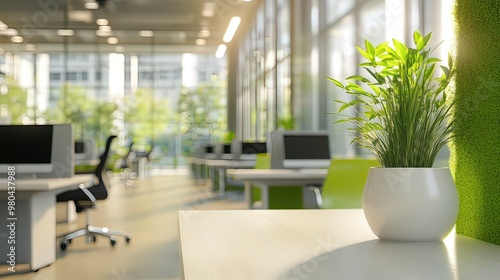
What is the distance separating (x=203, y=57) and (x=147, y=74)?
2037 millimetres

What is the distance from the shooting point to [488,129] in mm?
1494

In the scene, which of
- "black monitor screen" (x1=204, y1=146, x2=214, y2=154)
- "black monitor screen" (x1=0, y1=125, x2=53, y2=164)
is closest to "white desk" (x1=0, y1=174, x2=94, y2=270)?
"black monitor screen" (x1=0, y1=125, x2=53, y2=164)

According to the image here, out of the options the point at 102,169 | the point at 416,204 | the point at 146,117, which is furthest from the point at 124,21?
the point at 416,204

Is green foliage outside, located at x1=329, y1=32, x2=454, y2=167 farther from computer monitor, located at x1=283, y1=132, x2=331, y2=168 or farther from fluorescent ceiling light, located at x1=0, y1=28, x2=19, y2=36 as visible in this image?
fluorescent ceiling light, located at x1=0, y1=28, x2=19, y2=36

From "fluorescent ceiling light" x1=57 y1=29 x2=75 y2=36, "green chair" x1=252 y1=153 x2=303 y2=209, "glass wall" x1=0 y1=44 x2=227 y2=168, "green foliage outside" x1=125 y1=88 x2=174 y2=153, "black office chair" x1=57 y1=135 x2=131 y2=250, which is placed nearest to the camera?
→ "green chair" x1=252 y1=153 x2=303 y2=209

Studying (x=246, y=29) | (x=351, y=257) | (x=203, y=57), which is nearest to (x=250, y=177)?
(x=351, y=257)

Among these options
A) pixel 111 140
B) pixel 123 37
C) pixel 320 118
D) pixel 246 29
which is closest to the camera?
pixel 111 140

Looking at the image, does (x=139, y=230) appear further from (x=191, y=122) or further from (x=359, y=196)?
(x=191, y=122)

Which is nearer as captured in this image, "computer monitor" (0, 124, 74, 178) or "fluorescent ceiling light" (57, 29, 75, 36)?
"computer monitor" (0, 124, 74, 178)

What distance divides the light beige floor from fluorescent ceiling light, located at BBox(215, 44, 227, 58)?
10.00 meters

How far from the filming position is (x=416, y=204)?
1471 mm

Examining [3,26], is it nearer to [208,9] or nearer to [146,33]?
[146,33]

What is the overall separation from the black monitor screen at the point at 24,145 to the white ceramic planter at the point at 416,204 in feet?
13.4

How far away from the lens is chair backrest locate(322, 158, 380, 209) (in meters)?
4.02
